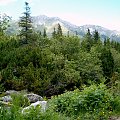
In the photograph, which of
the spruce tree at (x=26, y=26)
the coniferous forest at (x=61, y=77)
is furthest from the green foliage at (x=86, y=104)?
the spruce tree at (x=26, y=26)

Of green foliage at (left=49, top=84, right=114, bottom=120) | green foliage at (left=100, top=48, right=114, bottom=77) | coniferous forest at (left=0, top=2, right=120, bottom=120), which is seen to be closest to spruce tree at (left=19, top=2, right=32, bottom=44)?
coniferous forest at (left=0, top=2, right=120, bottom=120)

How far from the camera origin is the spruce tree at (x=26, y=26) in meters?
36.3

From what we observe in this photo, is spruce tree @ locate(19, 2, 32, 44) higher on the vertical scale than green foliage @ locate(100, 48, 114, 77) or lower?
higher

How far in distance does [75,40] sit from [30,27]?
5.79 meters

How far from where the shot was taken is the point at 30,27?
38.9 meters

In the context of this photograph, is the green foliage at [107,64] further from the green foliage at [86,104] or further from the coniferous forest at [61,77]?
the green foliage at [86,104]

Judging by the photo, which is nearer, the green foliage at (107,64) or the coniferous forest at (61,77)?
the coniferous forest at (61,77)

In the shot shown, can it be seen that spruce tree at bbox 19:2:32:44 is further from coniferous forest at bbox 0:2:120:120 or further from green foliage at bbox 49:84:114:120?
green foliage at bbox 49:84:114:120

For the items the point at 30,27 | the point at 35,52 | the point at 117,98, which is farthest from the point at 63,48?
the point at 117,98

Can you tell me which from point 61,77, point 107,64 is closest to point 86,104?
point 61,77

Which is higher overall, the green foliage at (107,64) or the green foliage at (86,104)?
the green foliage at (86,104)

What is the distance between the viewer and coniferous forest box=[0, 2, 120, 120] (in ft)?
22.3

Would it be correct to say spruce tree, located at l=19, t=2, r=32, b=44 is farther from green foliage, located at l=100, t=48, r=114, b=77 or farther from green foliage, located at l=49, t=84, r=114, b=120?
green foliage, located at l=49, t=84, r=114, b=120

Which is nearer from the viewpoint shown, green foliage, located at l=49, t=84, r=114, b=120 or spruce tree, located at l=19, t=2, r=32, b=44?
green foliage, located at l=49, t=84, r=114, b=120
